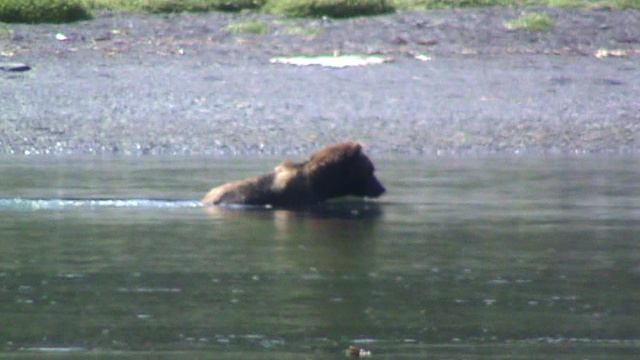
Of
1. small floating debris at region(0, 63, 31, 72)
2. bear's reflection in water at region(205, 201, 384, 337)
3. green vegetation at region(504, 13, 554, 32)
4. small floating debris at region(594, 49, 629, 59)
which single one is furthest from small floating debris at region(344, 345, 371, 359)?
green vegetation at region(504, 13, 554, 32)

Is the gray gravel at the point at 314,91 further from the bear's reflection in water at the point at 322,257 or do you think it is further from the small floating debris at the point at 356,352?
the small floating debris at the point at 356,352

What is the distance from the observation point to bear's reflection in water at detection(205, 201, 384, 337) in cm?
866

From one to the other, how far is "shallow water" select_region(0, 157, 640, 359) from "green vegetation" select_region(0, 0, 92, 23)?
1129 centimetres

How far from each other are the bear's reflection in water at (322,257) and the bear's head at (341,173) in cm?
12

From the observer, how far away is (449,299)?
29.5 ft

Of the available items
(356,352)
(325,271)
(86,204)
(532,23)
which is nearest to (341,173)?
(86,204)

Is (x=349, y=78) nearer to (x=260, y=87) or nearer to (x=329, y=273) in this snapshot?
(x=260, y=87)

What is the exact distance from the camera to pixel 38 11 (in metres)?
26.9

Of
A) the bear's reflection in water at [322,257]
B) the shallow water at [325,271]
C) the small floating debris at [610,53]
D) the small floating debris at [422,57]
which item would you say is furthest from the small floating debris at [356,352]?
the small floating debris at [610,53]

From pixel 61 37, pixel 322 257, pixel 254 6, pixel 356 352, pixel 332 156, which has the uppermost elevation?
pixel 356 352

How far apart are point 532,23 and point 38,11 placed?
23.4ft

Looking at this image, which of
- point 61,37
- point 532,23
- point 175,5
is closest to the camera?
point 61,37

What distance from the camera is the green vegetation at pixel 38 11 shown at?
26.6 metres

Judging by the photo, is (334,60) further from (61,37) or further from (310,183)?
(310,183)
